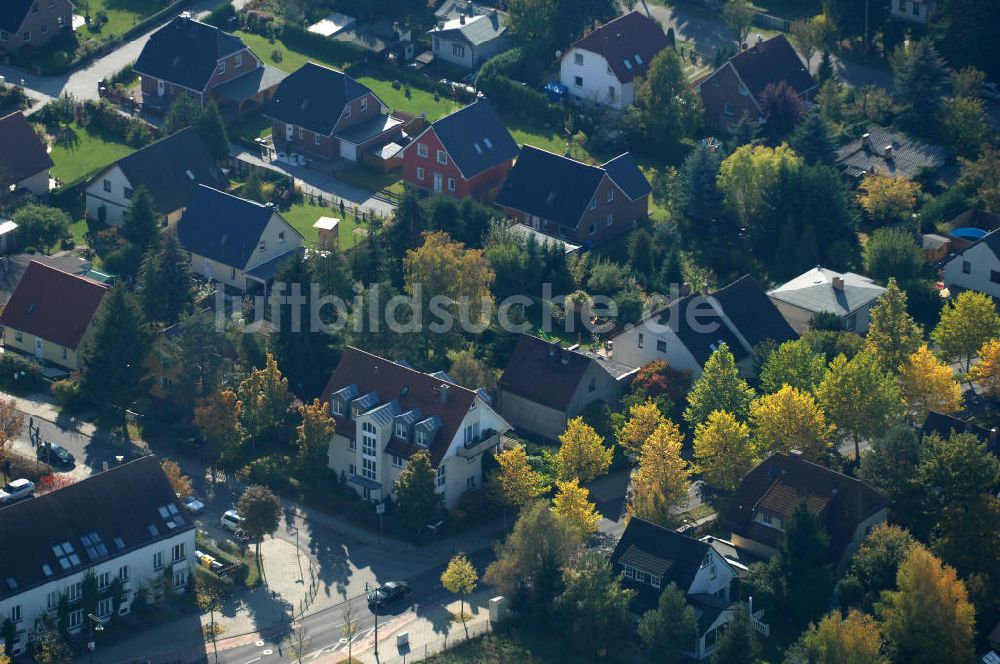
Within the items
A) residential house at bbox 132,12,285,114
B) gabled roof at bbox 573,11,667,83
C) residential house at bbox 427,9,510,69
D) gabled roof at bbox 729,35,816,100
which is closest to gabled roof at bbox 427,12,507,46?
residential house at bbox 427,9,510,69

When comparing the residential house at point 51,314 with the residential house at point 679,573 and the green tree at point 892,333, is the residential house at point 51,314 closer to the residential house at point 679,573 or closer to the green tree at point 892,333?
the residential house at point 679,573

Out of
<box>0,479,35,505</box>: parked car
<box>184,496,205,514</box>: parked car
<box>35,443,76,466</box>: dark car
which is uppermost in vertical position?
<box>0,479,35,505</box>: parked car

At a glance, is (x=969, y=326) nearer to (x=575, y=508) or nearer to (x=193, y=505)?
(x=575, y=508)

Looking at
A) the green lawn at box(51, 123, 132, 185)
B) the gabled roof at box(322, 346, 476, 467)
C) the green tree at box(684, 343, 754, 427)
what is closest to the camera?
the gabled roof at box(322, 346, 476, 467)

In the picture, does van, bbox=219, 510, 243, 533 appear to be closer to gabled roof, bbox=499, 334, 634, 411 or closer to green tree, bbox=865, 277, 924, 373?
gabled roof, bbox=499, 334, 634, 411

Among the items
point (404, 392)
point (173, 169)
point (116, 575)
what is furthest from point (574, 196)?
point (116, 575)

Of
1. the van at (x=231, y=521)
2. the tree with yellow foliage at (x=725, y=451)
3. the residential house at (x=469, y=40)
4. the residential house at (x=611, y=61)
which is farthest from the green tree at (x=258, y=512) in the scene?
the residential house at (x=469, y=40)

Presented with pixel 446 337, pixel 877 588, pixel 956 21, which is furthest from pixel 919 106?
pixel 877 588
